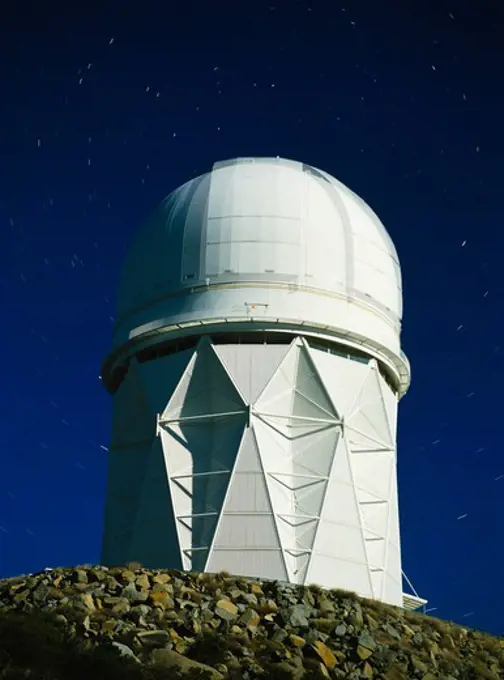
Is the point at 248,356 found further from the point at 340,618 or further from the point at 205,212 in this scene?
the point at 340,618

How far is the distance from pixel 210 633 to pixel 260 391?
13.8m

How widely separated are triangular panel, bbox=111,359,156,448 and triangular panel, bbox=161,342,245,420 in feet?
3.58

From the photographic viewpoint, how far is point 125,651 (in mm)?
22000

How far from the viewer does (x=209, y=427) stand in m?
37.6

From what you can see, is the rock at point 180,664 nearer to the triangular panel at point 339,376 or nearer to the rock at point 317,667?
the rock at point 317,667

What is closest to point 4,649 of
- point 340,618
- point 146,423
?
point 340,618

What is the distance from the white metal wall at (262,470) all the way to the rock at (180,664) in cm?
1265

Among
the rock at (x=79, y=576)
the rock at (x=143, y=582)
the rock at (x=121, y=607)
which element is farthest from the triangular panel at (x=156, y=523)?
the rock at (x=121, y=607)

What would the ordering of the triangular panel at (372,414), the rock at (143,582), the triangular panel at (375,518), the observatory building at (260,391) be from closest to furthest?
the rock at (143,582)
the observatory building at (260,391)
the triangular panel at (375,518)
the triangular panel at (372,414)

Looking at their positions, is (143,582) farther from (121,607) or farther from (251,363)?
(251,363)

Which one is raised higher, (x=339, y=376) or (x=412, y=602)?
(x=339, y=376)

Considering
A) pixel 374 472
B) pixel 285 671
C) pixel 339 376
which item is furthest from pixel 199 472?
pixel 285 671

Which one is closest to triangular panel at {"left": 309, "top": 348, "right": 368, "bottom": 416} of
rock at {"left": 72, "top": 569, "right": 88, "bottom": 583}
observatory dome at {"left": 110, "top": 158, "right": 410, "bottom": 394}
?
observatory dome at {"left": 110, "top": 158, "right": 410, "bottom": 394}

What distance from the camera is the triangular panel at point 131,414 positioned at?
38969mm
